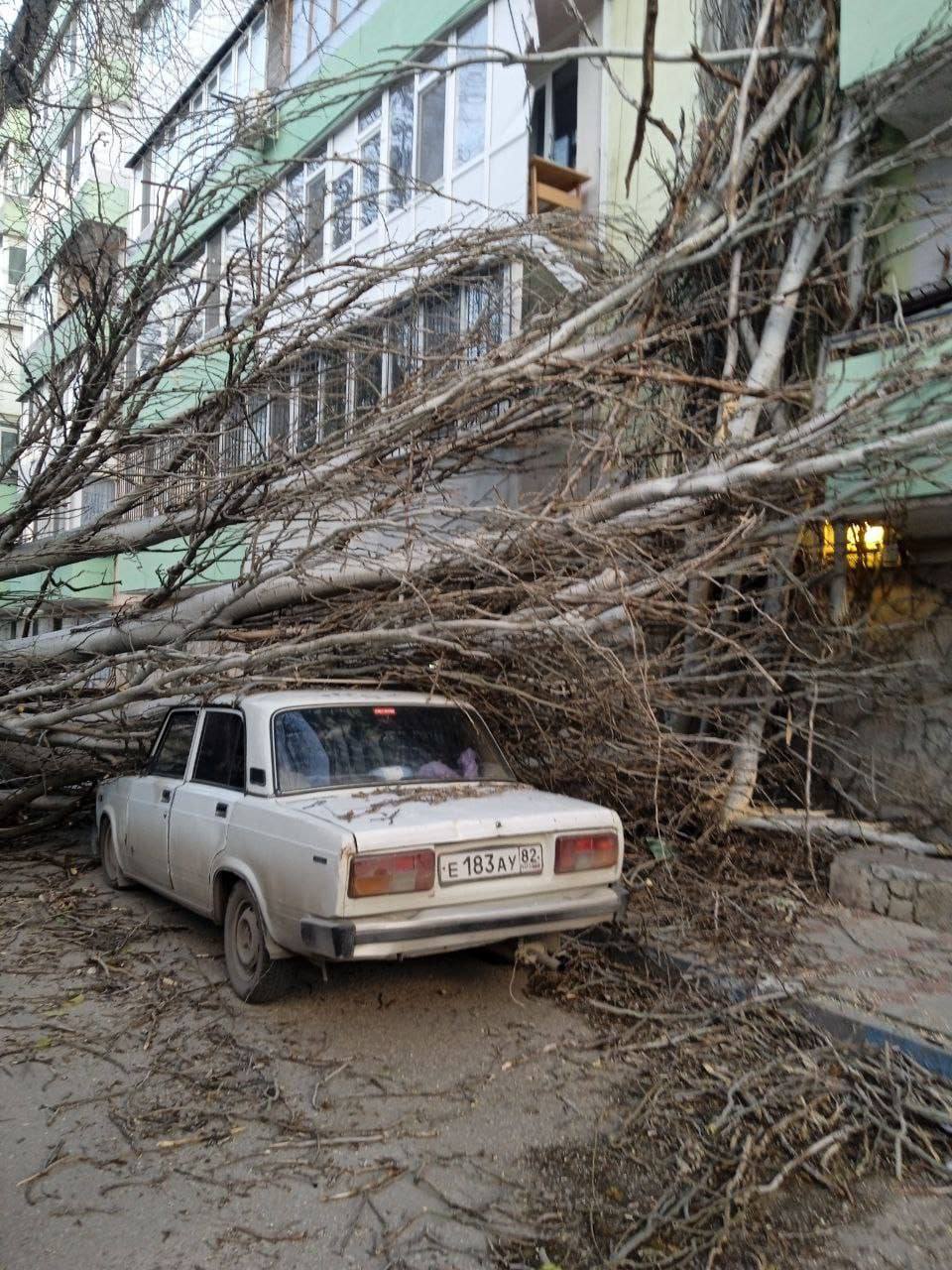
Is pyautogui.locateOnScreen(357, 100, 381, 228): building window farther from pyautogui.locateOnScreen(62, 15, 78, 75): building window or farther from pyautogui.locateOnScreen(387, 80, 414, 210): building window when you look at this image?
pyautogui.locateOnScreen(62, 15, 78, 75): building window

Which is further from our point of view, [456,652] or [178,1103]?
[456,652]

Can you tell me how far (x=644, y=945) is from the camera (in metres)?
5.49

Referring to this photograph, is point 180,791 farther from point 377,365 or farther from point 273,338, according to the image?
point 377,365

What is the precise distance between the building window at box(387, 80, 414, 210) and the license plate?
10.4 metres

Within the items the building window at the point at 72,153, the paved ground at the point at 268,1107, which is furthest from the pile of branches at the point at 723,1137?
the building window at the point at 72,153

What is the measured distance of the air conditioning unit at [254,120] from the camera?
8.16 m

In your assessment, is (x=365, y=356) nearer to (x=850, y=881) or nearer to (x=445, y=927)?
(x=850, y=881)

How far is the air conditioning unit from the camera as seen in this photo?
8164 millimetres

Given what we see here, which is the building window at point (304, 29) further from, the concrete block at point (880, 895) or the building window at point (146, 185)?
the concrete block at point (880, 895)

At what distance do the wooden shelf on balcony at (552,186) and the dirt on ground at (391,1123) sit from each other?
900 cm

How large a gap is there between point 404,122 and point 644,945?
37.7 ft

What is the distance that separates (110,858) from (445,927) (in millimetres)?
3830

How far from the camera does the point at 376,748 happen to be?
5328 mm

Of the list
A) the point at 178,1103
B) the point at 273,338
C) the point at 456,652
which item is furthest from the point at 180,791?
the point at 273,338
